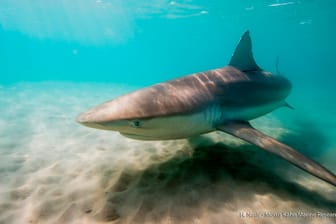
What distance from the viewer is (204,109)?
11.5ft

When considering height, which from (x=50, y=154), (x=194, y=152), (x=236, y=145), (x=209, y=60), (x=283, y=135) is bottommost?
(x=209, y=60)

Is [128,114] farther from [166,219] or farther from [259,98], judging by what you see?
[259,98]

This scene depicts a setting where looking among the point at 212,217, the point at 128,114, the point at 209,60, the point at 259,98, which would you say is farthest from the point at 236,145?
the point at 209,60

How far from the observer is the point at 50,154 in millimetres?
4555

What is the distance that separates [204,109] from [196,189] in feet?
3.78

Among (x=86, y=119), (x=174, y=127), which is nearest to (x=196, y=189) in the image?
(x=174, y=127)

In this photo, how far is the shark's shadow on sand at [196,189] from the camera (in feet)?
8.59

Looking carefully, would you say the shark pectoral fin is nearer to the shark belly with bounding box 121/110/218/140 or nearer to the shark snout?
the shark belly with bounding box 121/110/218/140

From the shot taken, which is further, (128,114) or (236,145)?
(236,145)

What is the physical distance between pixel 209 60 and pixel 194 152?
175 m

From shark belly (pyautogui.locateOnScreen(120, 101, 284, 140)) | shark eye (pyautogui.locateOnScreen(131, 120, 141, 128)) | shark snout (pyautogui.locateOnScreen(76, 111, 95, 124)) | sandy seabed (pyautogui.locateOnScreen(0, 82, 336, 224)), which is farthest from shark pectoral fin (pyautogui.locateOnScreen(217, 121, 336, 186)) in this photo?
shark snout (pyautogui.locateOnScreen(76, 111, 95, 124))

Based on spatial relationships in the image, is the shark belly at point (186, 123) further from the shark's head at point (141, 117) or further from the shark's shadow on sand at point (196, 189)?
the shark's shadow on sand at point (196, 189)

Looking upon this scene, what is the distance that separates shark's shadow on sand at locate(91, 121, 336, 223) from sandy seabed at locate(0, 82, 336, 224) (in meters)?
0.01

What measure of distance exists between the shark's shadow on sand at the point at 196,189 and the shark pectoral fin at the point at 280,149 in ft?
1.78
